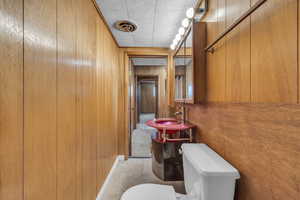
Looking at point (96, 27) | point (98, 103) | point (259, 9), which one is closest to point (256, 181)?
point (259, 9)

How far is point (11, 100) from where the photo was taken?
0.57 meters

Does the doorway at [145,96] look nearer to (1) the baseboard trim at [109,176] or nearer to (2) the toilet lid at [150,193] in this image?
(1) the baseboard trim at [109,176]

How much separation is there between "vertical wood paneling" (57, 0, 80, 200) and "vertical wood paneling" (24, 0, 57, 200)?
0.05 metres

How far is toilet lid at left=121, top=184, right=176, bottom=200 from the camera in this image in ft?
3.32

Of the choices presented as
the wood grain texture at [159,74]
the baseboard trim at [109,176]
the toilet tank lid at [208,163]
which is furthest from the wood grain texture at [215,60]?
the wood grain texture at [159,74]

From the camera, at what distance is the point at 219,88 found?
1.07 m

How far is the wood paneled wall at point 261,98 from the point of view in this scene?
0.55 m

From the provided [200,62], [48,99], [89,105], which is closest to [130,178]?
[89,105]

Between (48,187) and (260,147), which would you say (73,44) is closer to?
(48,187)

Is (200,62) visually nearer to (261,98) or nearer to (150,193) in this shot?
(261,98)

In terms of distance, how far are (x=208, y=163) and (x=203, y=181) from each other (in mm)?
116

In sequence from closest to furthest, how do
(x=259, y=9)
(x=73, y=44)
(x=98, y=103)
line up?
(x=259, y=9)
(x=73, y=44)
(x=98, y=103)

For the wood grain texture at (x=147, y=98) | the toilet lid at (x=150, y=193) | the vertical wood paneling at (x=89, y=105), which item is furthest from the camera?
the wood grain texture at (x=147, y=98)

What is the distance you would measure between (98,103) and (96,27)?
0.85 m
